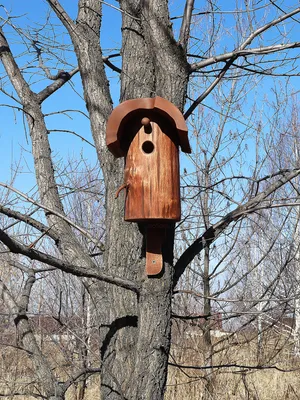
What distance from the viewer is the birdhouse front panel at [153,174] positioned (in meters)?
2.04

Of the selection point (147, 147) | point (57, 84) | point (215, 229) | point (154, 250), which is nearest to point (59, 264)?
point (154, 250)

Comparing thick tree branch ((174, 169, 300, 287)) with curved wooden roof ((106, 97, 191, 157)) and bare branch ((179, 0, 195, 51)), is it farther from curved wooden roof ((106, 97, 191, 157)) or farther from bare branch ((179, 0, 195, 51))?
bare branch ((179, 0, 195, 51))

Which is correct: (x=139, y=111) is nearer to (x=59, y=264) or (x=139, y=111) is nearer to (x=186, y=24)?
(x=186, y=24)

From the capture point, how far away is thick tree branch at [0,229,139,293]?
1.80 m

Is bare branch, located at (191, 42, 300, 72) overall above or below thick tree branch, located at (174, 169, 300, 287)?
above

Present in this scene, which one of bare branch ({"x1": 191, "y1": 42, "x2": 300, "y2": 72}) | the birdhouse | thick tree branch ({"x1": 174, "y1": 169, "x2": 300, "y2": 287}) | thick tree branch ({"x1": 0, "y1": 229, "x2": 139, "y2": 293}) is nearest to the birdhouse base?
the birdhouse

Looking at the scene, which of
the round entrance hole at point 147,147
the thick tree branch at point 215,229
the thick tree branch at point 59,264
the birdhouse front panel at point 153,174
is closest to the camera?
the thick tree branch at point 59,264

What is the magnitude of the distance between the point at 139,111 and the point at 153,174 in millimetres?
276

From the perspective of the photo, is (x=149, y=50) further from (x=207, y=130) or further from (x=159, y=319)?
(x=207, y=130)

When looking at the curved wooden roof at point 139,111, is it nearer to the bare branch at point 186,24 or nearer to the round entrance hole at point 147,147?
the round entrance hole at point 147,147

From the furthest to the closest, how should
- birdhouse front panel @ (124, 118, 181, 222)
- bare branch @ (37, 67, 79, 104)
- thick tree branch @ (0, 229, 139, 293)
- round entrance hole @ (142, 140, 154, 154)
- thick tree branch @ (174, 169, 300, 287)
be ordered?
bare branch @ (37, 67, 79, 104), thick tree branch @ (174, 169, 300, 287), round entrance hole @ (142, 140, 154, 154), birdhouse front panel @ (124, 118, 181, 222), thick tree branch @ (0, 229, 139, 293)

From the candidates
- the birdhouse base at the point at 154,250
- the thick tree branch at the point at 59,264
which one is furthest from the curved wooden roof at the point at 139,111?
the thick tree branch at the point at 59,264

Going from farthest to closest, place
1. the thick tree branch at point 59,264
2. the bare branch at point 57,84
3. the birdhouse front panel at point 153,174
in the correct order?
the bare branch at point 57,84
the birdhouse front panel at point 153,174
the thick tree branch at point 59,264

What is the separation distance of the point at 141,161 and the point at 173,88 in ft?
1.37
